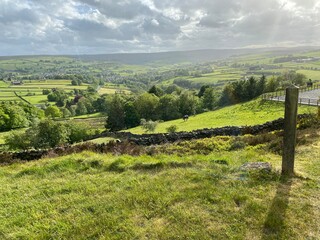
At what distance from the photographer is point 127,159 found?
10250 mm

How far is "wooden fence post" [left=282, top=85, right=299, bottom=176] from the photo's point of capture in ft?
24.8

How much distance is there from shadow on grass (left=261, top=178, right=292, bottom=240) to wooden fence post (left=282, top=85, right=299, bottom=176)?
0.83m

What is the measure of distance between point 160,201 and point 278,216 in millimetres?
2708

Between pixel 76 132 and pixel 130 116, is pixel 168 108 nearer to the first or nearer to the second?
pixel 130 116

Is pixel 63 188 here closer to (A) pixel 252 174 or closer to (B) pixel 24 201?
(B) pixel 24 201

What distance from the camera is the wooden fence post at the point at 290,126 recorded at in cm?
757

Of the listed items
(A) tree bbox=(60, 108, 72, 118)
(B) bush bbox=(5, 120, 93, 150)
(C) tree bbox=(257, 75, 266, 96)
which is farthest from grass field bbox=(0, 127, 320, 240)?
(A) tree bbox=(60, 108, 72, 118)

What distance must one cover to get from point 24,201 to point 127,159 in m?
3.87

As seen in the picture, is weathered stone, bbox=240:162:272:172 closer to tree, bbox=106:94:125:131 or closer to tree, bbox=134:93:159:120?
tree, bbox=106:94:125:131

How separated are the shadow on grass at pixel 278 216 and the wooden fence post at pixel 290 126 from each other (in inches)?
32.5

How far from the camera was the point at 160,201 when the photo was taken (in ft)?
22.2

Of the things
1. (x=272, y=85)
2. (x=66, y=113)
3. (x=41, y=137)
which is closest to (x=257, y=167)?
(x=41, y=137)

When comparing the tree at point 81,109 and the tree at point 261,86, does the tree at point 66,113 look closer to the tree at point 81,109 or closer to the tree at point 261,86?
the tree at point 81,109

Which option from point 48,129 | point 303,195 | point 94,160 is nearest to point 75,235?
point 94,160
